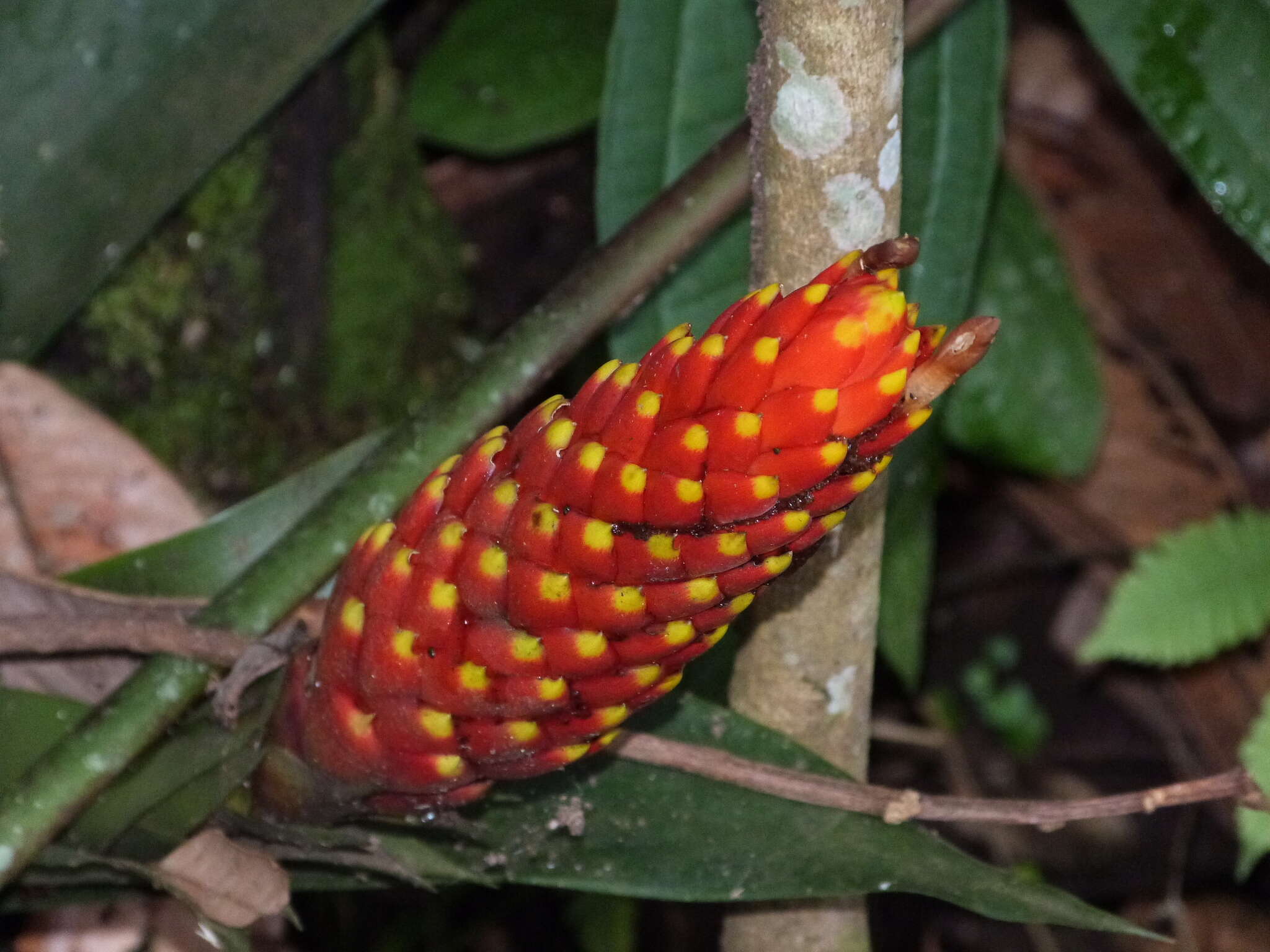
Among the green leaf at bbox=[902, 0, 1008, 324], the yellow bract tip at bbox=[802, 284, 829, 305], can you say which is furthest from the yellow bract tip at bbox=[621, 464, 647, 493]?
the green leaf at bbox=[902, 0, 1008, 324]

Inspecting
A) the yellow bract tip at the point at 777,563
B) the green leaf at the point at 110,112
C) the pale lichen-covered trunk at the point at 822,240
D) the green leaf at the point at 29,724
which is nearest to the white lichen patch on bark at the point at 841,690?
the pale lichen-covered trunk at the point at 822,240

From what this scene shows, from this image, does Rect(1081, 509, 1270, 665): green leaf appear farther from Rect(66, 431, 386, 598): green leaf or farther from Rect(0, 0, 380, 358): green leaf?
Rect(0, 0, 380, 358): green leaf

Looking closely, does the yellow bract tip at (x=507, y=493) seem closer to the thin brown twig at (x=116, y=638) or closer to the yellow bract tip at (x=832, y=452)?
the yellow bract tip at (x=832, y=452)

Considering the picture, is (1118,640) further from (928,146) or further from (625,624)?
(625,624)

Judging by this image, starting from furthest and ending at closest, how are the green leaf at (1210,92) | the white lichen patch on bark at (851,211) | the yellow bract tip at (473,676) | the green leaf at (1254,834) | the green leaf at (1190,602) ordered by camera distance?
1. the green leaf at (1190,602)
2. the green leaf at (1254,834)
3. the green leaf at (1210,92)
4. the white lichen patch on bark at (851,211)
5. the yellow bract tip at (473,676)

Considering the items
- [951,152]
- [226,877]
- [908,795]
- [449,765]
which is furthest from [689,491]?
[951,152]

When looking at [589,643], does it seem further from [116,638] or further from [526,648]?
[116,638]
